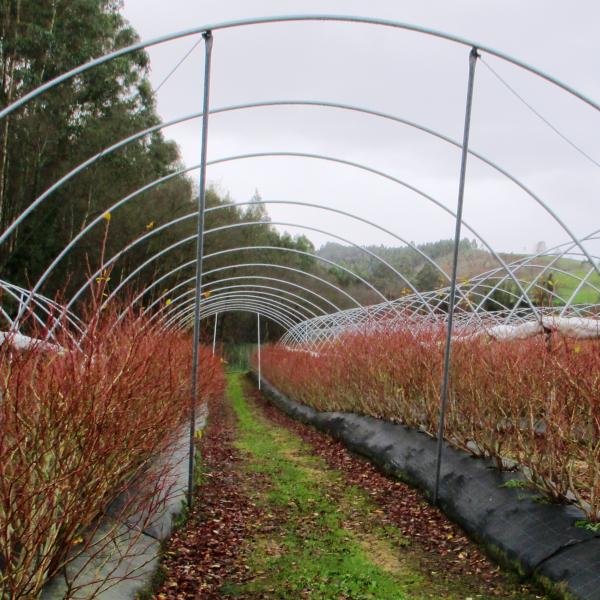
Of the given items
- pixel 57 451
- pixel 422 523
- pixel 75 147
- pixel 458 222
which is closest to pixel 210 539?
pixel 422 523

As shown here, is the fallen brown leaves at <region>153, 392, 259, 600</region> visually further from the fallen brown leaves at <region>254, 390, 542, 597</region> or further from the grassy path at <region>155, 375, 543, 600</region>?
the fallen brown leaves at <region>254, 390, 542, 597</region>

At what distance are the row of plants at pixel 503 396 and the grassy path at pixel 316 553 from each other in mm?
906

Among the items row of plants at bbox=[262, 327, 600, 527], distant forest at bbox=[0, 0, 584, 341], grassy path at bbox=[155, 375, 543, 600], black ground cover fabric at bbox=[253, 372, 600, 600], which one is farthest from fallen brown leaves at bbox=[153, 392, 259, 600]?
distant forest at bbox=[0, 0, 584, 341]

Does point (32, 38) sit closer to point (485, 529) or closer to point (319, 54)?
point (319, 54)

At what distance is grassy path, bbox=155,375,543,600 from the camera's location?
14.4ft

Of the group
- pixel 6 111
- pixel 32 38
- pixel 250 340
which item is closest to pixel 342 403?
pixel 6 111

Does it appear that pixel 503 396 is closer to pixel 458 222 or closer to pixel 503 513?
pixel 503 513

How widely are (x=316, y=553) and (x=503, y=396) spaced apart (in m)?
2.02

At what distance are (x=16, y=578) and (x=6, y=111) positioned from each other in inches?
151

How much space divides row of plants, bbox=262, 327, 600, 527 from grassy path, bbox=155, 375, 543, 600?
91cm

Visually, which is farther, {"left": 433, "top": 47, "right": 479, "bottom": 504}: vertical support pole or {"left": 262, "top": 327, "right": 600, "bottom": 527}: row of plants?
{"left": 433, "top": 47, "right": 479, "bottom": 504}: vertical support pole

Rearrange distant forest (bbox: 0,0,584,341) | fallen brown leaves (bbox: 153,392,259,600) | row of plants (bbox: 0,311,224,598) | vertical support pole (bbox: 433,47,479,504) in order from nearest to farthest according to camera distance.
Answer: row of plants (bbox: 0,311,224,598) < fallen brown leaves (bbox: 153,392,259,600) < vertical support pole (bbox: 433,47,479,504) < distant forest (bbox: 0,0,584,341)

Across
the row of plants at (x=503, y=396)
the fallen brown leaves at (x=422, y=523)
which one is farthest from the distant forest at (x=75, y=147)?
the fallen brown leaves at (x=422, y=523)

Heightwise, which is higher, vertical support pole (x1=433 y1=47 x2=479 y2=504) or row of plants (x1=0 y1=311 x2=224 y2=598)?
vertical support pole (x1=433 y1=47 x2=479 y2=504)
